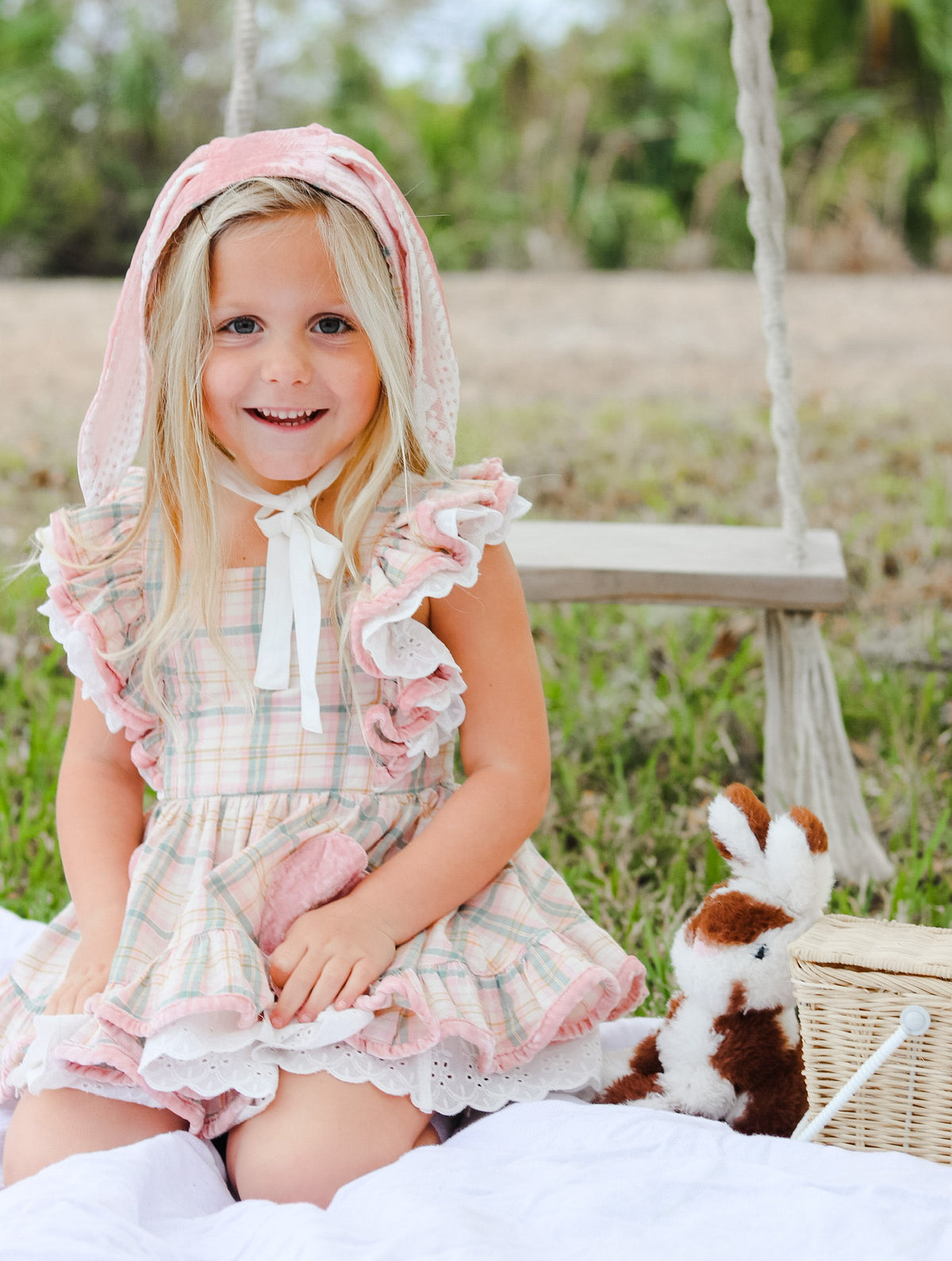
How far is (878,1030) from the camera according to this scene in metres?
1.20

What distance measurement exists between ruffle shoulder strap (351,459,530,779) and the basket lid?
451 mm

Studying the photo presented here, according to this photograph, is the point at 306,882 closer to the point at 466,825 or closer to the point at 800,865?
the point at 466,825

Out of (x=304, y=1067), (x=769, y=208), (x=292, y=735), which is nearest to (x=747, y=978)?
(x=304, y=1067)

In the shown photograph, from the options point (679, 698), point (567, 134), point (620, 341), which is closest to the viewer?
point (679, 698)

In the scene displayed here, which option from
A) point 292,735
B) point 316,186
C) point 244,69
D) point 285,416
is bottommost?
point 292,735

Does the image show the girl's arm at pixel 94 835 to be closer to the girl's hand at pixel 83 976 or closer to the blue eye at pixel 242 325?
the girl's hand at pixel 83 976

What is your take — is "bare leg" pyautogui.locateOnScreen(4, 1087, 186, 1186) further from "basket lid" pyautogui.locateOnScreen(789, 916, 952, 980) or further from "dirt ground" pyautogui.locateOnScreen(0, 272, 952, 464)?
"dirt ground" pyautogui.locateOnScreen(0, 272, 952, 464)

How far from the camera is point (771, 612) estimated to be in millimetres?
2064

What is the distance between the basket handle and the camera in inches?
45.5

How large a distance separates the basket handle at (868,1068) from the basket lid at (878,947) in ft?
0.12

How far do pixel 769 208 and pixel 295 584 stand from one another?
94 centimetres

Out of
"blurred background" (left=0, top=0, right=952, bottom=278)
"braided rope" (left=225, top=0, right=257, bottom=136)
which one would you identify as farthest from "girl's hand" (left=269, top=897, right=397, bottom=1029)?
"blurred background" (left=0, top=0, right=952, bottom=278)

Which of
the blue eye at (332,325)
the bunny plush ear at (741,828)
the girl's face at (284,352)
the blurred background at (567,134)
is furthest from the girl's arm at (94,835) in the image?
the blurred background at (567,134)

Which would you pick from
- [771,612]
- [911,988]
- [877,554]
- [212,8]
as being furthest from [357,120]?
[911,988]
